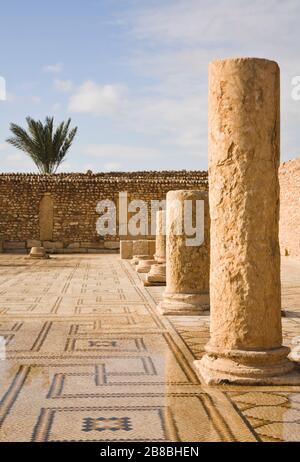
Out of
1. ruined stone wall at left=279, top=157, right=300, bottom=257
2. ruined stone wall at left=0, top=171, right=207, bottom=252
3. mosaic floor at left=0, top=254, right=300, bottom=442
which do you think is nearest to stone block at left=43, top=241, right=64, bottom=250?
ruined stone wall at left=0, top=171, right=207, bottom=252

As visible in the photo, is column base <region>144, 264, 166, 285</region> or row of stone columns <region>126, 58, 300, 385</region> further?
column base <region>144, 264, 166, 285</region>

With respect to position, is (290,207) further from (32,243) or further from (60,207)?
(32,243)

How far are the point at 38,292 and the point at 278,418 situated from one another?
633cm

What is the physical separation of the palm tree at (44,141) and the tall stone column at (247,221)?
26.0 meters

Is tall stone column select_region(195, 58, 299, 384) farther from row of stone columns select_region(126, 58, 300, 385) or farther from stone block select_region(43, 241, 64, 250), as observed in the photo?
stone block select_region(43, 241, 64, 250)

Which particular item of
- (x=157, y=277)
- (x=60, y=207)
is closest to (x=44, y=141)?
(x=60, y=207)

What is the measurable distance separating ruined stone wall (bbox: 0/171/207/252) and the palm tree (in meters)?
7.40

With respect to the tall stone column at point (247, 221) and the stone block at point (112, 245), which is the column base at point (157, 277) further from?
the stone block at point (112, 245)

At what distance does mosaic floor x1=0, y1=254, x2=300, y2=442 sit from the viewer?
317 centimetres

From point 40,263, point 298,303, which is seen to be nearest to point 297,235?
point 40,263

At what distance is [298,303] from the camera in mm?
8047

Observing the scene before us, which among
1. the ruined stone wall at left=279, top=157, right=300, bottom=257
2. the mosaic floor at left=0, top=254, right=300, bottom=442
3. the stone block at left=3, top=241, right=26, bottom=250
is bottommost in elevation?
the mosaic floor at left=0, top=254, right=300, bottom=442

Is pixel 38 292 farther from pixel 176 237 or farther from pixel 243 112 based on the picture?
pixel 243 112

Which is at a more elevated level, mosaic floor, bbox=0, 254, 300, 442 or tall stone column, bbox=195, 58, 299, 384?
tall stone column, bbox=195, 58, 299, 384
